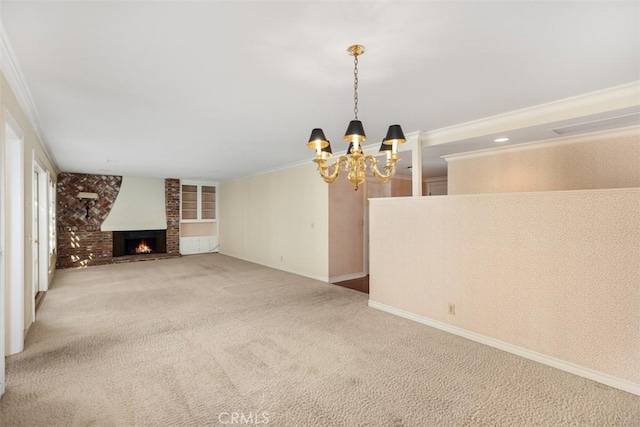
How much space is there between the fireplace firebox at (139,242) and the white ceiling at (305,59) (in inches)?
240

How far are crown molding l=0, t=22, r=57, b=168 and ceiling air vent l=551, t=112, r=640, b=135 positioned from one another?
496 centimetres

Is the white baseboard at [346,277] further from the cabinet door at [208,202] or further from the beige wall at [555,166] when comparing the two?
the cabinet door at [208,202]

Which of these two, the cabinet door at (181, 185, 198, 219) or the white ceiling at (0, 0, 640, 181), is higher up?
the white ceiling at (0, 0, 640, 181)

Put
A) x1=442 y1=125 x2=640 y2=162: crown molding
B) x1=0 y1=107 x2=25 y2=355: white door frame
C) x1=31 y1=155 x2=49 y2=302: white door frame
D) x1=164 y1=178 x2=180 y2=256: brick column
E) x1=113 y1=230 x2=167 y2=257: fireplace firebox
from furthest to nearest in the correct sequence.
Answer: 1. x1=164 y1=178 x2=180 y2=256: brick column
2. x1=113 y1=230 x2=167 y2=257: fireplace firebox
3. x1=31 y1=155 x2=49 y2=302: white door frame
4. x1=442 y1=125 x2=640 y2=162: crown molding
5. x1=0 y1=107 x2=25 y2=355: white door frame

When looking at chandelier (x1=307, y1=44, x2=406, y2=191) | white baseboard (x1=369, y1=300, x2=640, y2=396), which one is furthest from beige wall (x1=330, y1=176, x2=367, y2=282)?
chandelier (x1=307, y1=44, x2=406, y2=191)

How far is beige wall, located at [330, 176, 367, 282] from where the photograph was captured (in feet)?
21.0

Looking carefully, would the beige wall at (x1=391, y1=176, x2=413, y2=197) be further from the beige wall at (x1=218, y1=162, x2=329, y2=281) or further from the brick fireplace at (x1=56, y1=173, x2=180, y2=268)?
the brick fireplace at (x1=56, y1=173, x2=180, y2=268)

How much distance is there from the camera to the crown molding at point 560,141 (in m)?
3.55

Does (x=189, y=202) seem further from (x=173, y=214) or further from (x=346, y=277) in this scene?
(x=346, y=277)

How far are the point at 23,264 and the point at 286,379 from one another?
2994 mm

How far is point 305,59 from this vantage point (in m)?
2.29

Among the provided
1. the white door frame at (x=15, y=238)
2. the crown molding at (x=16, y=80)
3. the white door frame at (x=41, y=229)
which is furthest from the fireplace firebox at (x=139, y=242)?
the white door frame at (x=15, y=238)

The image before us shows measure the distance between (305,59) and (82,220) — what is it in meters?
9.15

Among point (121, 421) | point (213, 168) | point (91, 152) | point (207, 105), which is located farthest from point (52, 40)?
point (213, 168)
